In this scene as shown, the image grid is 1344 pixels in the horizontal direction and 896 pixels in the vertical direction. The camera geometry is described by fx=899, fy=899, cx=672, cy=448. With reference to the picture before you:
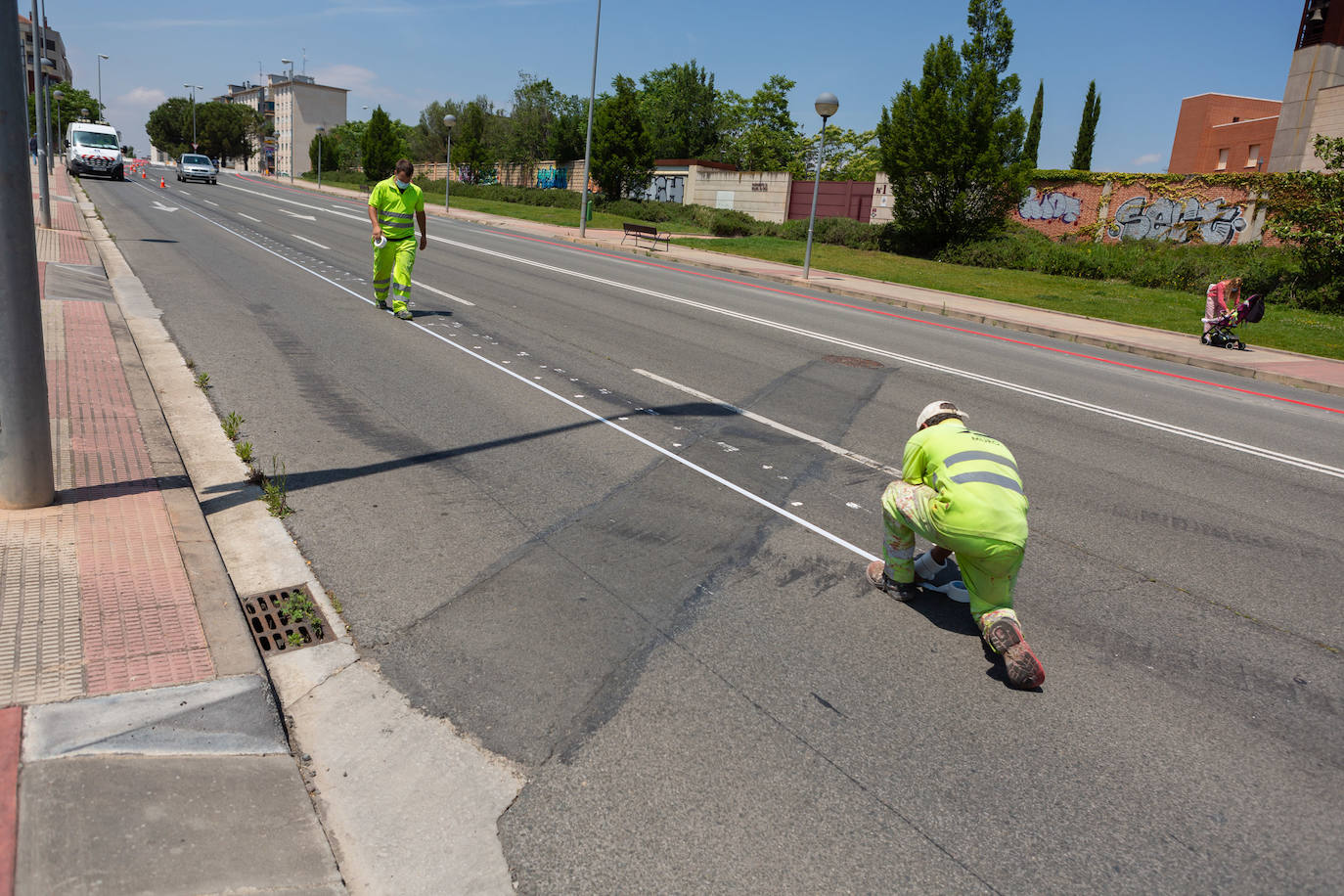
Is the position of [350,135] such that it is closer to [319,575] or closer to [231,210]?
[231,210]

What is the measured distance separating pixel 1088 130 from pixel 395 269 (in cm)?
5056

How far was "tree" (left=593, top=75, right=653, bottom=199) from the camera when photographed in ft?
160

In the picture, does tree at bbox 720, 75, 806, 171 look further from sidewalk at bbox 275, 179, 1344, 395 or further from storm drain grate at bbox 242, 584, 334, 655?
storm drain grate at bbox 242, 584, 334, 655

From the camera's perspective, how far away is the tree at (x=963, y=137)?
1199 inches

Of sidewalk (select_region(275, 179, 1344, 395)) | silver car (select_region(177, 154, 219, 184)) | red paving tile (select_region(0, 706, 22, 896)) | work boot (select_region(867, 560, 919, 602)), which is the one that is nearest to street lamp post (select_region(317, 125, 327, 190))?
silver car (select_region(177, 154, 219, 184))

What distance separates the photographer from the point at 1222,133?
150 feet

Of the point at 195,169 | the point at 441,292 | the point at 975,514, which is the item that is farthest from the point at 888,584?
the point at 195,169

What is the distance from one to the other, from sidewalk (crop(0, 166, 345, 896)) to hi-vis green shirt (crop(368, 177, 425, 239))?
22.9ft

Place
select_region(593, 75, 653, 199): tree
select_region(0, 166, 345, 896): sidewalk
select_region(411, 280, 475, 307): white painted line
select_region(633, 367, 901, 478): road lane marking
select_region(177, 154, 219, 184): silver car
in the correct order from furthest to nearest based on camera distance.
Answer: select_region(177, 154, 219, 184): silver car
select_region(593, 75, 653, 199): tree
select_region(411, 280, 475, 307): white painted line
select_region(633, 367, 901, 478): road lane marking
select_region(0, 166, 345, 896): sidewalk

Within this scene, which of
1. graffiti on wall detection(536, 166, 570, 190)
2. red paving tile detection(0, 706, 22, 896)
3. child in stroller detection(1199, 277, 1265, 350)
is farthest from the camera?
graffiti on wall detection(536, 166, 570, 190)

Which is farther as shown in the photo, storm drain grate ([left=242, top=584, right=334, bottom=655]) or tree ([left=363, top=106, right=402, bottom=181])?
tree ([left=363, top=106, right=402, bottom=181])

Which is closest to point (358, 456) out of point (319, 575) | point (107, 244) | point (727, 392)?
point (319, 575)

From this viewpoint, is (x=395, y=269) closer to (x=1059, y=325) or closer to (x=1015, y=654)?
(x=1015, y=654)

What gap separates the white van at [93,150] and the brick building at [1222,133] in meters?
54.9
